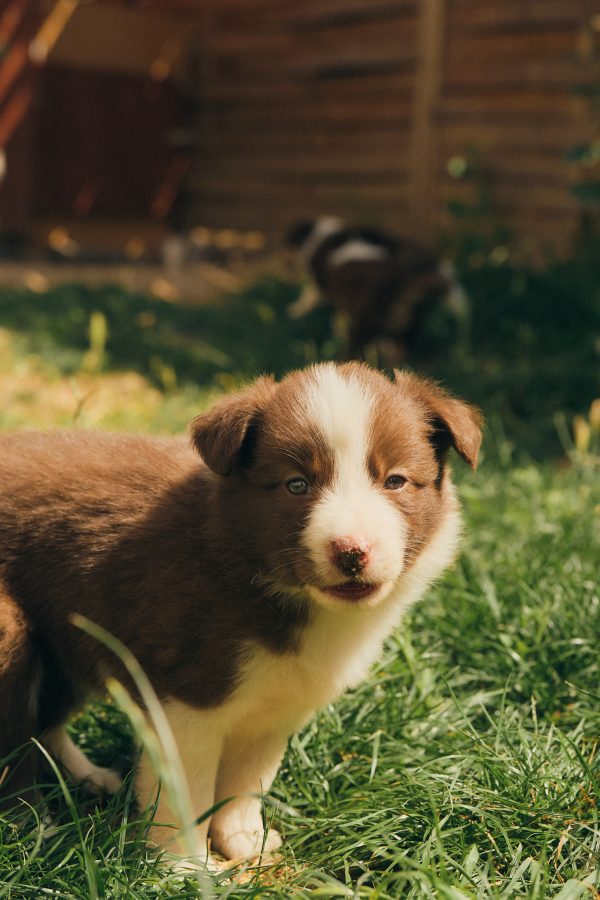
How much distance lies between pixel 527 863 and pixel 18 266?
11.9 metres

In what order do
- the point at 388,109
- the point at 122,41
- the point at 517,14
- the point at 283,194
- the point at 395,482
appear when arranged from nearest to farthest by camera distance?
the point at 395,482 → the point at 517,14 → the point at 388,109 → the point at 283,194 → the point at 122,41

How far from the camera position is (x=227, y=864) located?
96.0 inches

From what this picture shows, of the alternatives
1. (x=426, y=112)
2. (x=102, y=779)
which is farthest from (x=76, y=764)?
(x=426, y=112)

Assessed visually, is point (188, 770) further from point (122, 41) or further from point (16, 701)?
point (122, 41)

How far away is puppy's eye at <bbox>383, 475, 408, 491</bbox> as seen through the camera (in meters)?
2.30

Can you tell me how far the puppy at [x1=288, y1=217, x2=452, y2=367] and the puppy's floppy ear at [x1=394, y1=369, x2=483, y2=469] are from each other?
16.6 feet

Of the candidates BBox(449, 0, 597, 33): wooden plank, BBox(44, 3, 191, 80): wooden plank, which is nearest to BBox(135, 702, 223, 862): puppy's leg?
BBox(449, 0, 597, 33): wooden plank

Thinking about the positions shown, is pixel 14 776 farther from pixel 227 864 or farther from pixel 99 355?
pixel 99 355

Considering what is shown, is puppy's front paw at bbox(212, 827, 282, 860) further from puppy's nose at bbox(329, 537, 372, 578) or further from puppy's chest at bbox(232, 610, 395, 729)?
puppy's nose at bbox(329, 537, 372, 578)

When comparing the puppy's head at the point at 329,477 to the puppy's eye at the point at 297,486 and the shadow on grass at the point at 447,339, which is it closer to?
the puppy's eye at the point at 297,486

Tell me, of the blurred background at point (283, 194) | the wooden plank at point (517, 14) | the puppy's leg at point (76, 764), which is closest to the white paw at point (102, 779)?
the puppy's leg at point (76, 764)

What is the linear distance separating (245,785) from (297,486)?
0.87 m

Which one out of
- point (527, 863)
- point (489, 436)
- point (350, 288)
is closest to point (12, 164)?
point (350, 288)

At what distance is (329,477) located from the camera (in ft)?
7.24
